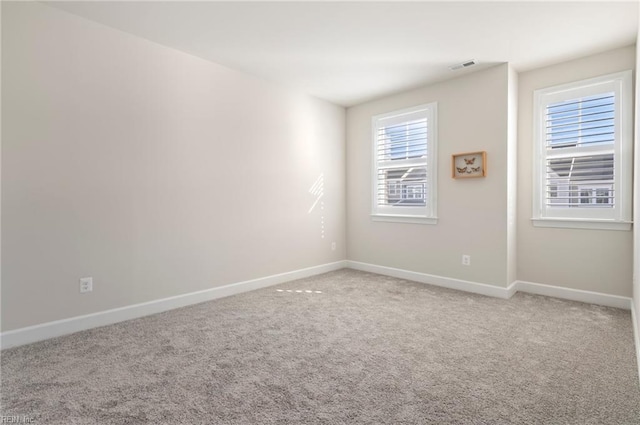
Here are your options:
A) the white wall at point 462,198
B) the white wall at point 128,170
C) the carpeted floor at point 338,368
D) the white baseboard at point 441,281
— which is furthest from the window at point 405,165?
the carpeted floor at point 338,368

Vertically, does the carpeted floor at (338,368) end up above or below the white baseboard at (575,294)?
below

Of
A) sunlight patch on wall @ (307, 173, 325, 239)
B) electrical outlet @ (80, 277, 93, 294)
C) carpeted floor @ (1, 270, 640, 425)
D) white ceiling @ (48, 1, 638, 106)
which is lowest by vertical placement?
carpeted floor @ (1, 270, 640, 425)

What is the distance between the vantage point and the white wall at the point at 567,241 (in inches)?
128

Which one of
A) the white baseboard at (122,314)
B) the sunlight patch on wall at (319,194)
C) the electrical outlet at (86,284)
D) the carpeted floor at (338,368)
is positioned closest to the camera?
the carpeted floor at (338,368)

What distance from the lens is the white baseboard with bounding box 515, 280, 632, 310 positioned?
326 centimetres

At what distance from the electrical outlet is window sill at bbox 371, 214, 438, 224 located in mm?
3487

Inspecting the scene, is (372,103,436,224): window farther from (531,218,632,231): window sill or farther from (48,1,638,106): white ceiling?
(531,218,632,231): window sill

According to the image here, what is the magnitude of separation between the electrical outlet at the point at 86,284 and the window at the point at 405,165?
11.4 ft

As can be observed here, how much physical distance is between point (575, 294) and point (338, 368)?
116 inches

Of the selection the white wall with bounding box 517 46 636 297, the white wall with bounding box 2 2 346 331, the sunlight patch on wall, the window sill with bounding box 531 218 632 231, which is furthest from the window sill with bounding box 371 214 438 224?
the white wall with bounding box 2 2 346 331

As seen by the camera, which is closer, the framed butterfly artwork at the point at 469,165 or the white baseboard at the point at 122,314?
the white baseboard at the point at 122,314

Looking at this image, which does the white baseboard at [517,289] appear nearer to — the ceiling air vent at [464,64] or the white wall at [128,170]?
the white wall at [128,170]

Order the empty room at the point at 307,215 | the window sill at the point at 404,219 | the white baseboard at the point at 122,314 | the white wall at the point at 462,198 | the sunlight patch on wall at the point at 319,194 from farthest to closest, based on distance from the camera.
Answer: the sunlight patch on wall at the point at 319,194
the window sill at the point at 404,219
the white wall at the point at 462,198
the white baseboard at the point at 122,314
the empty room at the point at 307,215

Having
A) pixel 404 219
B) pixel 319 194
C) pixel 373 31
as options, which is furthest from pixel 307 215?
pixel 373 31
